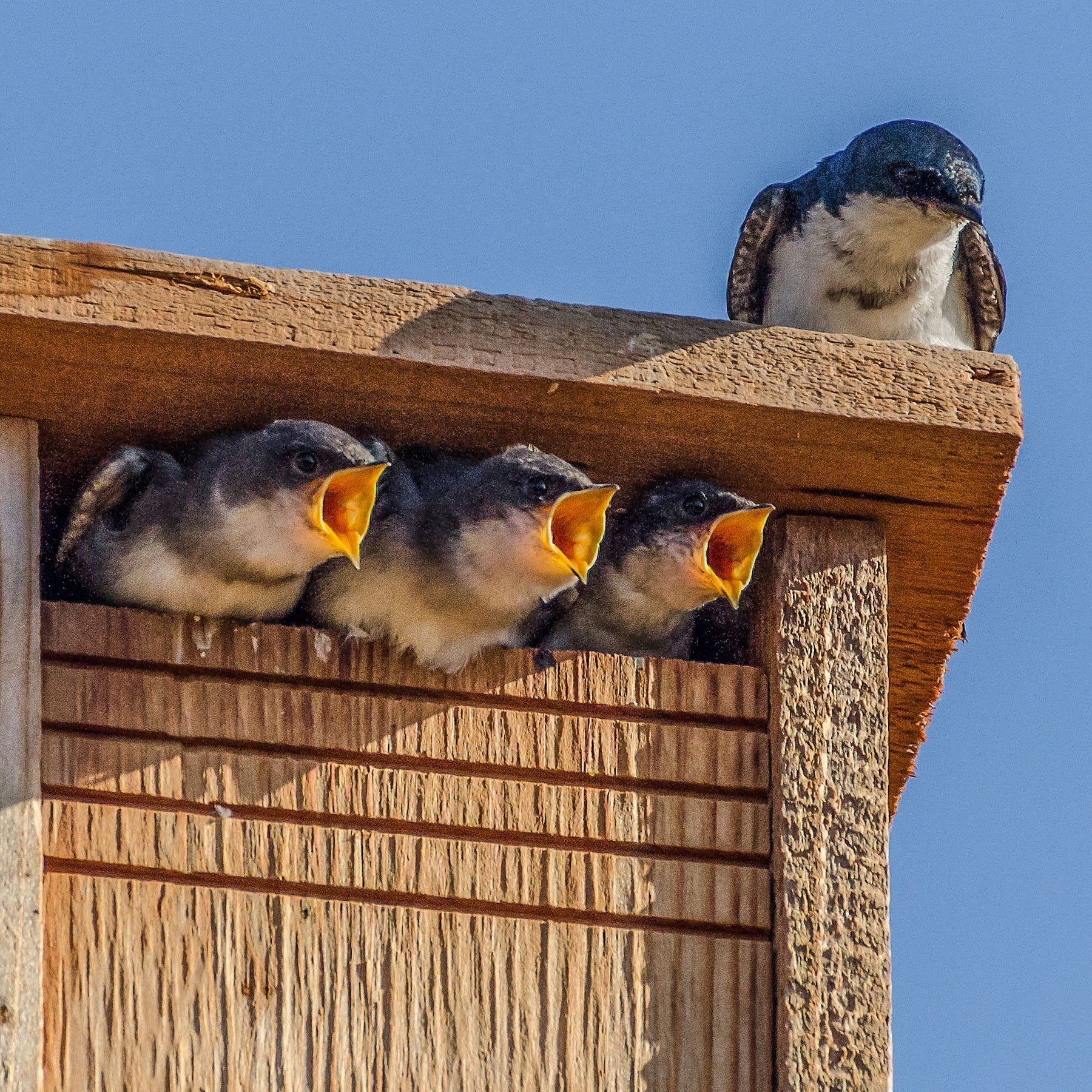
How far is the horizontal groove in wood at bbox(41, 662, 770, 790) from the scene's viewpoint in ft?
8.77

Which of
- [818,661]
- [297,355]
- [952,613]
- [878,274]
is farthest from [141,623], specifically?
[878,274]

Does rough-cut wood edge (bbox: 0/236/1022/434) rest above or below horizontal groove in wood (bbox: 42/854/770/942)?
above

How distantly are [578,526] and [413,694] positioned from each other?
34 centimetres

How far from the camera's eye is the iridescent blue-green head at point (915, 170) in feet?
13.6

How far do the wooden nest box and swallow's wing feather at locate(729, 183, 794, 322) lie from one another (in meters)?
1.80

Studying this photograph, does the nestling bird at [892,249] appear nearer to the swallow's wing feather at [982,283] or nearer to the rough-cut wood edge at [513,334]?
the swallow's wing feather at [982,283]

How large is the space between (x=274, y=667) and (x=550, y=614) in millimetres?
578

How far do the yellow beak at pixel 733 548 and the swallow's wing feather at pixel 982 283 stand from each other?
67.4 inches

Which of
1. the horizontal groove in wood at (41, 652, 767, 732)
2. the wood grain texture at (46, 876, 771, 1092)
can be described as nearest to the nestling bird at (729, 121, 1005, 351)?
the horizontal groove in wood at (41, 652, 767, 732)

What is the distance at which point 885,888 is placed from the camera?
8.98ft

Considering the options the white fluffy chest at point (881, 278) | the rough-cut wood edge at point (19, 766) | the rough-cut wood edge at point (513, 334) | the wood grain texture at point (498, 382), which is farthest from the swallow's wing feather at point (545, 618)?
the white fluffy chest at point (881, 278)

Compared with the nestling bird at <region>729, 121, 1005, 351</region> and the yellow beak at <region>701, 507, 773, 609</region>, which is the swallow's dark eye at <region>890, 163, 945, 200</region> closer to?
the nestling bird at <region>729, 121, 1005, 351</region>

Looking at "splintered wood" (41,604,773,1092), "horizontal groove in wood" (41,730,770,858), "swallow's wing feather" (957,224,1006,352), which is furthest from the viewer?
"swallow's wing feather" (957,224,1006,352)

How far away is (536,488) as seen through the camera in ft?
9.30
